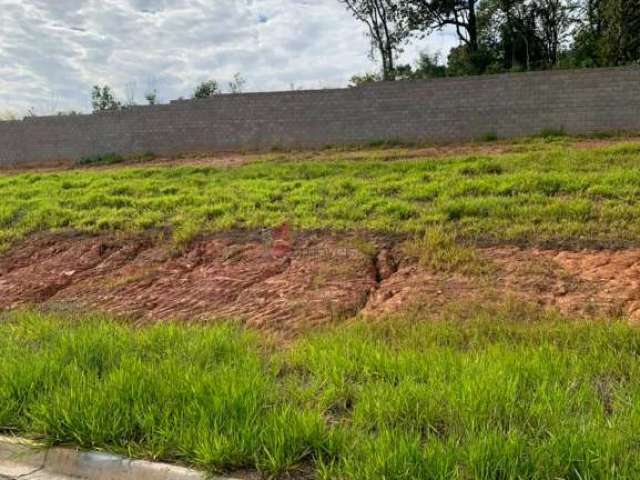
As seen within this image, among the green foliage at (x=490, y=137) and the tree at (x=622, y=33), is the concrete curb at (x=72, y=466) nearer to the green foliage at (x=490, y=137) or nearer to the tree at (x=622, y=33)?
the green foliage at (x=490, y=137)

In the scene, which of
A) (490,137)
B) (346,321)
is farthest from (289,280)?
(490,137)

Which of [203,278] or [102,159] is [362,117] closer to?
[102,159]

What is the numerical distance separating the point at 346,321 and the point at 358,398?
1596 millimetres

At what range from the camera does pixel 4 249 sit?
8.09 metres

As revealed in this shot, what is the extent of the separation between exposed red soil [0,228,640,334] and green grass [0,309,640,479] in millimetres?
647

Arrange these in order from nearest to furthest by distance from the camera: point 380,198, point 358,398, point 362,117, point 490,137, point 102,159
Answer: point 358,398 < point 380,198 < point 490,137 < point 362,117 < point 102,159

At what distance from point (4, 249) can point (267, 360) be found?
6.08m

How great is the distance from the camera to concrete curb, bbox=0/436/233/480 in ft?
9.04

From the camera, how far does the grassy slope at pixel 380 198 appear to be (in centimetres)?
670

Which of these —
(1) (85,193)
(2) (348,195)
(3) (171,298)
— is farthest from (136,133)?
(3) (171,298)

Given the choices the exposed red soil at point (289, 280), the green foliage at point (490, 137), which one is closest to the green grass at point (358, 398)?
the exposed red soil at point (289, 280)

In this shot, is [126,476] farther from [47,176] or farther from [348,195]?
[47,176]

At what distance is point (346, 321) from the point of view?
4.82 meters

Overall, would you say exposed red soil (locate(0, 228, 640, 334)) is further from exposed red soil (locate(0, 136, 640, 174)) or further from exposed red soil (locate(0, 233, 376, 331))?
exposed red soil (locate(0, 136, 640, 174))
